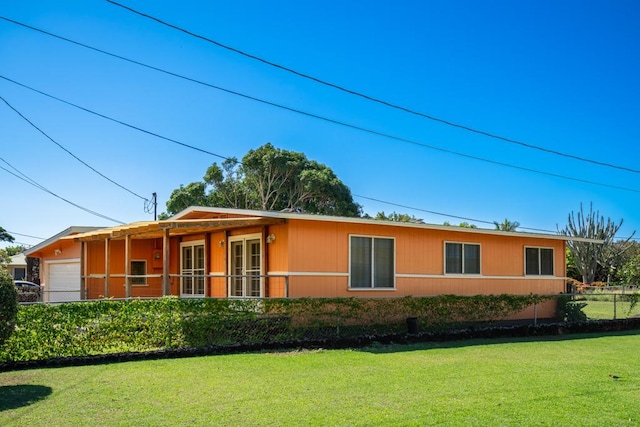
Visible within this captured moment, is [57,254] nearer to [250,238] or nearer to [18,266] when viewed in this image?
[250,238]

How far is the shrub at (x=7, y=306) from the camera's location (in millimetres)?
8156

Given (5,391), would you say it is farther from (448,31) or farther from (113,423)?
(448,31)

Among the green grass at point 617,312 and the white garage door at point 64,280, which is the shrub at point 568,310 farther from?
the white garage door at point 64,280

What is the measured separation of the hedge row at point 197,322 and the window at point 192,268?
19.2 ft

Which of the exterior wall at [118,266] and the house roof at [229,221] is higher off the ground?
the house roof at [229,221]

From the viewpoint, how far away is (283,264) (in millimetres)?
13828

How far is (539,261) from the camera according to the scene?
19453mm

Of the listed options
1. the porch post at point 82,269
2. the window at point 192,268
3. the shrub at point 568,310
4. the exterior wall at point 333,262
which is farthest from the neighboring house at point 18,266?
the shrub at point 568,310

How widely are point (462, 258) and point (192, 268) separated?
8326mm

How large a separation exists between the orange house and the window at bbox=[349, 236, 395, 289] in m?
0.03

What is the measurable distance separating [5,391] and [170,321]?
375 centimetres

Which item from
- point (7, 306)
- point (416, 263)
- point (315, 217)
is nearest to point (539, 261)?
point (416, 263)

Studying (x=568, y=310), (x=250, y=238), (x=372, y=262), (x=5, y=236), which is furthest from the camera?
(x=5, y=236)

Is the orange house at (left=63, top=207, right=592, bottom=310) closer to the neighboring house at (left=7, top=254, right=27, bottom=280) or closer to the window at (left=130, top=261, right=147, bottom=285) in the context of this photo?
the window at (left=130, top=261, right=147, bottom=285)
